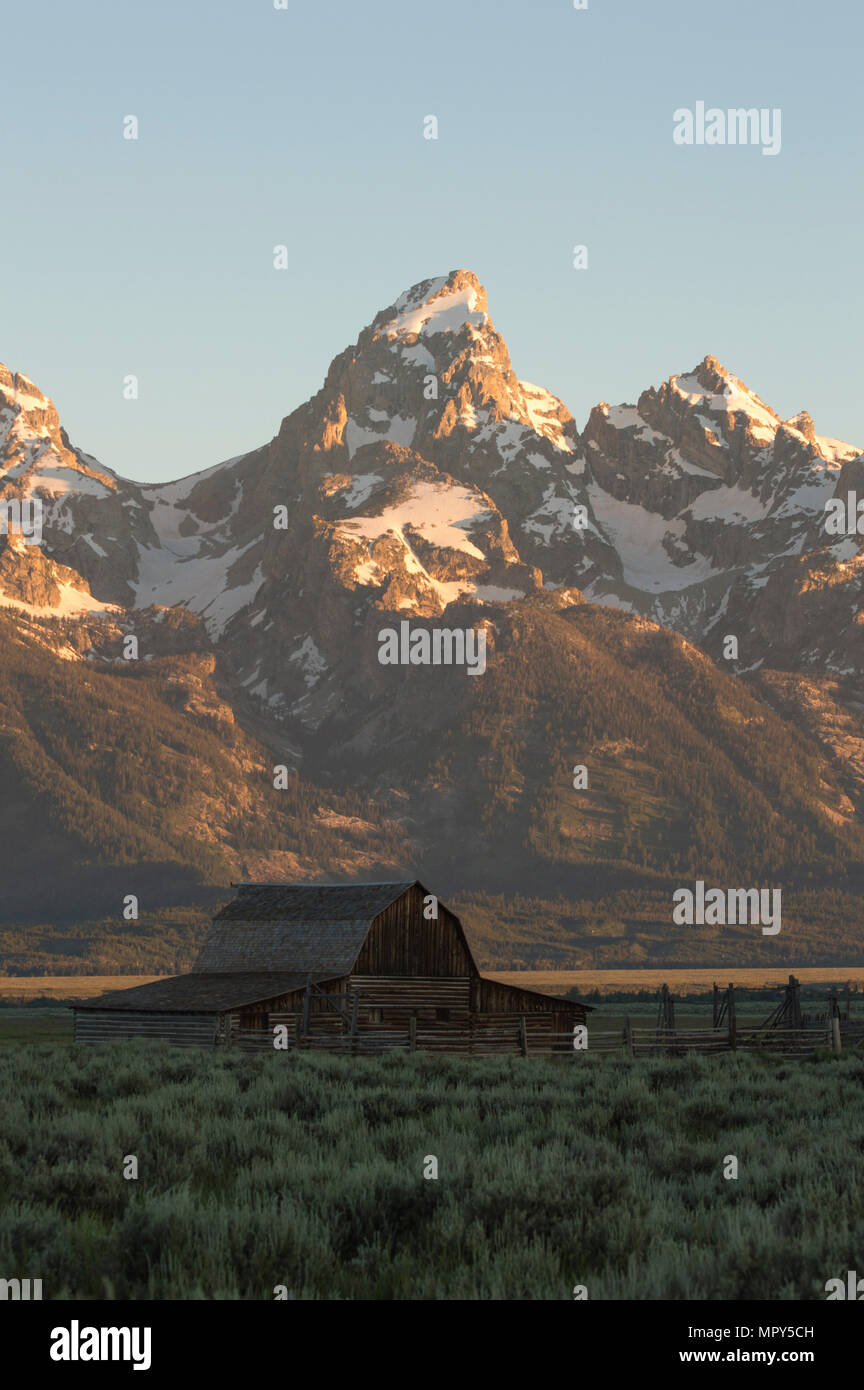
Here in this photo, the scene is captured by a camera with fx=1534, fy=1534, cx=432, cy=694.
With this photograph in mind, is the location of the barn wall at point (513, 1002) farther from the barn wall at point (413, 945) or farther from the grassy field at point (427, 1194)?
the grassy field at point (427, 1194)

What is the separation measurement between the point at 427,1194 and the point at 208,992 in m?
38.0

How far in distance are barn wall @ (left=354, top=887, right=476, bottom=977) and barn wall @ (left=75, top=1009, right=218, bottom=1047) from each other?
245 inches

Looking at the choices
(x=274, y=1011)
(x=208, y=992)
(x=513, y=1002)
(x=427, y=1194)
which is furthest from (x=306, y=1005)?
(x=427, y=1194)

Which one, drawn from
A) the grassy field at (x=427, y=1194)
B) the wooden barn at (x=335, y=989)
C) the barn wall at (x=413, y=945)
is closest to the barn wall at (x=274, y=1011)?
the wooden barn at (x=335, y=989)

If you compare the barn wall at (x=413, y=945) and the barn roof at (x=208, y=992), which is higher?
the barn wall at (x=413, y=945)

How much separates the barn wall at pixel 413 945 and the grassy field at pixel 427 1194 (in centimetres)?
2780

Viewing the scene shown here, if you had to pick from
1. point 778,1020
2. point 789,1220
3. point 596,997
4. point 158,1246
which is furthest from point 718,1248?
point 596,997

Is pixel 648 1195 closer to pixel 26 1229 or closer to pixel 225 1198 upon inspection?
pixel 225 1198

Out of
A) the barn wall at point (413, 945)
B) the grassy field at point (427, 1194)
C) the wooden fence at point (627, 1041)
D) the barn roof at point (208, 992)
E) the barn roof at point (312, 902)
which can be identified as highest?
the barn roof at point (312, 902)

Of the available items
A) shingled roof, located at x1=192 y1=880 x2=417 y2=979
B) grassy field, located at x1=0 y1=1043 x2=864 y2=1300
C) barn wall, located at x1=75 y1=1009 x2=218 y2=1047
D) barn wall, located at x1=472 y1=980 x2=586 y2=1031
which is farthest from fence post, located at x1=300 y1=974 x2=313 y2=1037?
grassy field, located at x1=0 y1=1043 x2=864 y2=1300

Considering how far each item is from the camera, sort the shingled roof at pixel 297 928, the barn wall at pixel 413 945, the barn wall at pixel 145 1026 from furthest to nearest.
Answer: the barn wall at pixel 413 945
the shingled roof at pixel 297 928
the barn wall at pixel 145 1026

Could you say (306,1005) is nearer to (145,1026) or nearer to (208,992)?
(208,992)

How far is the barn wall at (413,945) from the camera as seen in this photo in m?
52.2
